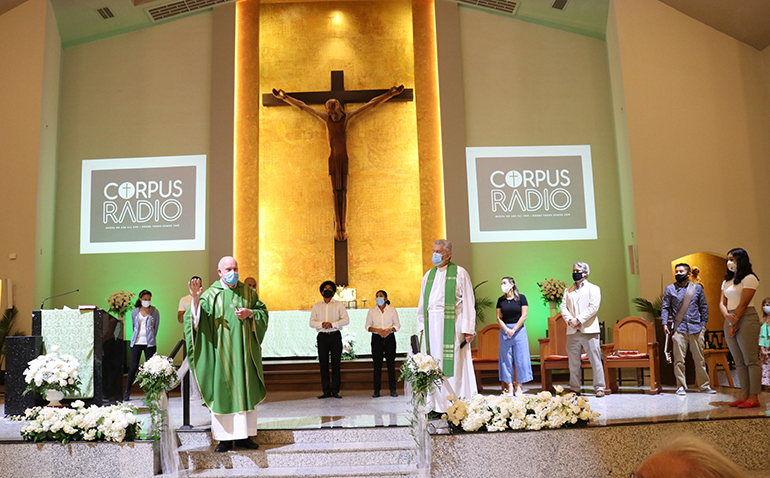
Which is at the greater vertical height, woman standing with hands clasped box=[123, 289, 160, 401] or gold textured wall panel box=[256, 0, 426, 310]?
gold textured wall panel box=[256, 0, 426, 310]

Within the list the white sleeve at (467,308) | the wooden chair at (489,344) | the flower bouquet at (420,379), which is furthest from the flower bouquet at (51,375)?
the wooden chair at (489,344)

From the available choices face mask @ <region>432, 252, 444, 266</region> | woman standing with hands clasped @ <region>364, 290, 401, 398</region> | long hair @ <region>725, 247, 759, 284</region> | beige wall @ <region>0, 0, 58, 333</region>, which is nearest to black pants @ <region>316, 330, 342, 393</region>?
woman standing with hands clasped @ <region>364, 290, 401, 398</region>

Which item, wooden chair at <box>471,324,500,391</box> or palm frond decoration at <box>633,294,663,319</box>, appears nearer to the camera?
wooden chair at <box>471,324,500,391</box>

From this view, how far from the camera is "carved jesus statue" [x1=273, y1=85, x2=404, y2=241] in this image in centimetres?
1013

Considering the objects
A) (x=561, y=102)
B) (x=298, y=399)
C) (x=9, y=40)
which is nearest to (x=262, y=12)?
(x=9, y=40)

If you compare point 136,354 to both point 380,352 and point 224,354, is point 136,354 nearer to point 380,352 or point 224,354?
point 380,352

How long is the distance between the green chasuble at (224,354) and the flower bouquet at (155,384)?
197 millimetres

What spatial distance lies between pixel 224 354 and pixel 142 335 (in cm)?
316

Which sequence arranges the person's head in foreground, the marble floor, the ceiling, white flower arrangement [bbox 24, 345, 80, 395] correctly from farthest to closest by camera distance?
the ceiling, white flower arrangement [bbox 24, 345, 80, 395], the marble floor, the person's head in foreground

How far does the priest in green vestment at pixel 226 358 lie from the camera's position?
4.72 metres

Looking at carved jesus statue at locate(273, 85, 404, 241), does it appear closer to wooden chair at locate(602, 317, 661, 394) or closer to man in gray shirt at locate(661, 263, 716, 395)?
wooden chair at locate(602, 317, 661, 394)

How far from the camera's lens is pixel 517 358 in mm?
6723

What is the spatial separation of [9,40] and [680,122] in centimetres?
1031

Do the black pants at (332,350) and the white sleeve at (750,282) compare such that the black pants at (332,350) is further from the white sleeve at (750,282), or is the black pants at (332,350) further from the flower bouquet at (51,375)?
the white sleeve at (750,282)
